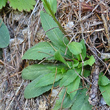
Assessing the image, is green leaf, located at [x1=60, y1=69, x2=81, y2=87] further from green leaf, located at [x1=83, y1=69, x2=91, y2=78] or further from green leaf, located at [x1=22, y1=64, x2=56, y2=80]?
green leaf, located at [x1=22, y1=64, x2=56, y2=80]

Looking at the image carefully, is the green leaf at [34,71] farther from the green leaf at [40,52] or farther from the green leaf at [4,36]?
the green leaf at [4,36]

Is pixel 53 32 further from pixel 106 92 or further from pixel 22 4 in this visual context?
pixel 106 92

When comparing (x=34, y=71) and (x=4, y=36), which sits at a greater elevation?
(x=4, y=36)

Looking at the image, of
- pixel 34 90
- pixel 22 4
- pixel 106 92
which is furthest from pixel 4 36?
pixel 106 92

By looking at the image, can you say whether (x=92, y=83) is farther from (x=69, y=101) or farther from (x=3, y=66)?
(x=3, y=66)

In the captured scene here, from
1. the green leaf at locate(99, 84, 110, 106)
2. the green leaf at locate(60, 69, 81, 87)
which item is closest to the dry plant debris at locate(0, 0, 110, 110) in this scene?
the green leaf at locate(99, 84, 110, 106)

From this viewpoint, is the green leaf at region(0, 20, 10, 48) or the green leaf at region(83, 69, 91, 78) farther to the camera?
the green leaf at region(0, 20, 10, 48)
